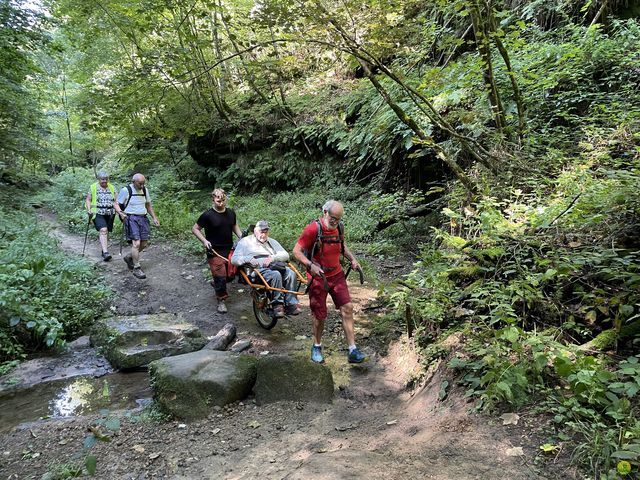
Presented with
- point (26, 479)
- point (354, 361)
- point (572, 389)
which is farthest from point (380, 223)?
point (26, 479)

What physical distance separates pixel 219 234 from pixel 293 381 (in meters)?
3.64

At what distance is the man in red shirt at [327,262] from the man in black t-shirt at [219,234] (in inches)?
104

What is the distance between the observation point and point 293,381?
4902 mm

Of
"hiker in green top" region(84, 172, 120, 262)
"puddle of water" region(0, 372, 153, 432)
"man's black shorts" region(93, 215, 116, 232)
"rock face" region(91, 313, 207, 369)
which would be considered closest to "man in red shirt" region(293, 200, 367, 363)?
"rock face" region(91, 313, 207, 369)

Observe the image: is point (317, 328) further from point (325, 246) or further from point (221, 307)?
point (221, 307)

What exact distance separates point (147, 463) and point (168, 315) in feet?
12.3

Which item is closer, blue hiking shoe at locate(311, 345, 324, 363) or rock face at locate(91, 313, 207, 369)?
blue hiking shoe at locate(311, 345, 324, 363)

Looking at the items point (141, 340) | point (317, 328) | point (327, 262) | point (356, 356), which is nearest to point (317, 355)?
point (317, 328)

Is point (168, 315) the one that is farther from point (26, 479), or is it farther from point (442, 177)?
point (442, 177)

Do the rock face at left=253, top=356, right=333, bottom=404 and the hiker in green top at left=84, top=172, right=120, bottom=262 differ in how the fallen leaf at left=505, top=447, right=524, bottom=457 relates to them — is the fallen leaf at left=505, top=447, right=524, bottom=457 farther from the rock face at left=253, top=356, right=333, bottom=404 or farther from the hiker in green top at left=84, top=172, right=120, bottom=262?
the hiker in green top at left=84, top=172, right=120, bottom=262

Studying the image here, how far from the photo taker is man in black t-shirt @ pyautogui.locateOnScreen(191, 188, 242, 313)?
7.50 m

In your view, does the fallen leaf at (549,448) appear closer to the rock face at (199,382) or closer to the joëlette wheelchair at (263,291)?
the rock face at (199,382)

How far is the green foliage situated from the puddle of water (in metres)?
0.89

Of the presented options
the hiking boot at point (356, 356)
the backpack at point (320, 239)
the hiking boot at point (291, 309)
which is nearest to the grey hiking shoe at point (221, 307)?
the hiking boot at point (291, 309)
